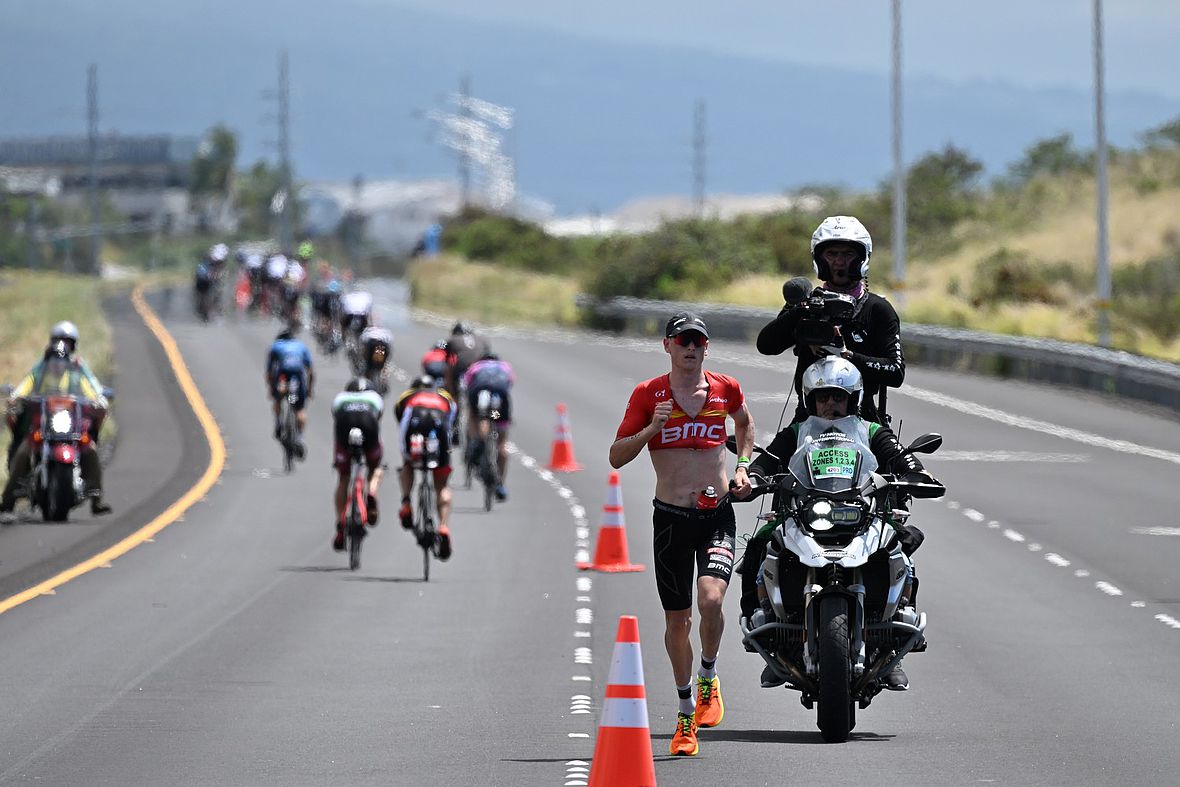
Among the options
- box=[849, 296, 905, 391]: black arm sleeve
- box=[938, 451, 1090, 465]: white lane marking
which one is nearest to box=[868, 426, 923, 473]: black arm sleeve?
box=[849, 296, 905, 391]: black arm sleeve

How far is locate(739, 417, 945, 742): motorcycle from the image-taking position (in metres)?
10.4

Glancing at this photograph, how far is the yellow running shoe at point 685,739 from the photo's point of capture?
10.6 m

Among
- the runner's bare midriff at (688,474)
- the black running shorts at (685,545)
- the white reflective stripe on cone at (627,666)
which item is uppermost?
the runner's bare midriff at (688,474)

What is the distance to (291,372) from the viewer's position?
29.7 metres

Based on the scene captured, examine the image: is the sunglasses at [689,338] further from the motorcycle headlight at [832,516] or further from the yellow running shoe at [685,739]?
the yellow running shoe at [685,739]

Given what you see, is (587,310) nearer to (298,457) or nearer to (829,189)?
(298,457)

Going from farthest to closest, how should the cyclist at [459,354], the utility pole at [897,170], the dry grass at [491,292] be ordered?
1. the dry grass at [491,292]
2. the utility pole at [897,170]
3. the cyclist at [459,354]

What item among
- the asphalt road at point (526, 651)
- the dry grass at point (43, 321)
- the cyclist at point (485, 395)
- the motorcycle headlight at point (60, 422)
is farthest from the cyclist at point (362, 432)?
the dry grass at point (43, 321)

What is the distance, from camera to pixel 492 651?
14.7m

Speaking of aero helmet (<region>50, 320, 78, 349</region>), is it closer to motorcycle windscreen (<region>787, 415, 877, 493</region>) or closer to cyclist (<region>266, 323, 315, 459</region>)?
cyclist (<region>266, 323, 315, 459</region>)

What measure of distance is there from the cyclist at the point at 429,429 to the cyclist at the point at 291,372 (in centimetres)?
997

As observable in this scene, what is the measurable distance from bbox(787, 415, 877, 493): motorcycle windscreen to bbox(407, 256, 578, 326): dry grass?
54317 mm

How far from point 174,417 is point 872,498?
92.1 ft

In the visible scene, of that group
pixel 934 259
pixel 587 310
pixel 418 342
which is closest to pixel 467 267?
pixel 934 259
